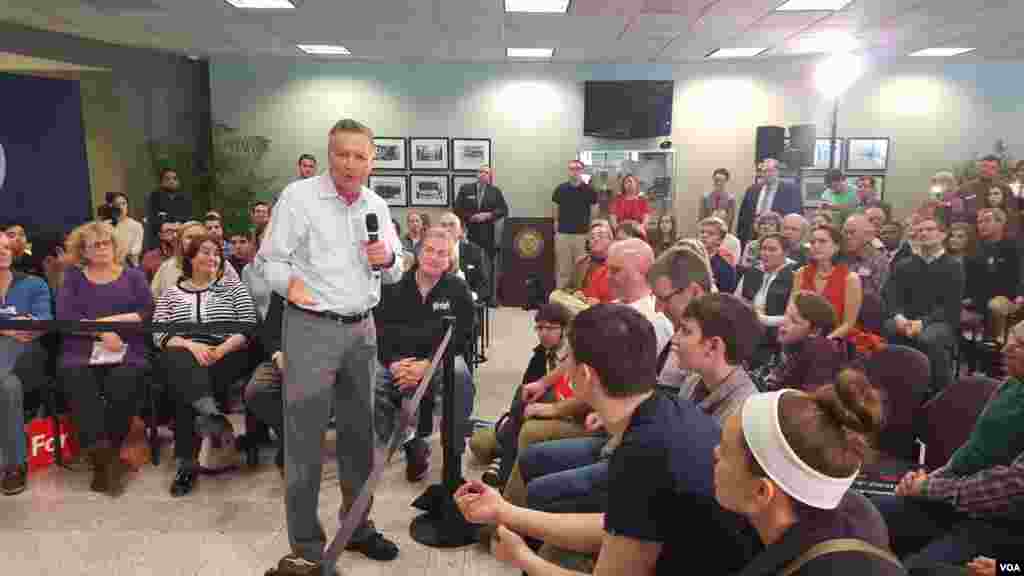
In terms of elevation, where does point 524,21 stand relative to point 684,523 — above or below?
above

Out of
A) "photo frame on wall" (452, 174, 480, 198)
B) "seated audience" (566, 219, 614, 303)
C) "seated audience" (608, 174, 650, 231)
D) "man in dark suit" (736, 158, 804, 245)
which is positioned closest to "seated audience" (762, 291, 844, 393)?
"seated audience" (566, 219, 614, 303)

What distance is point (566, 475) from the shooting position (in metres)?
2.29

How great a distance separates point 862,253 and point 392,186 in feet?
22.8

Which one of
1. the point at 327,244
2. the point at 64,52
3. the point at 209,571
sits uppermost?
the point at 64,52

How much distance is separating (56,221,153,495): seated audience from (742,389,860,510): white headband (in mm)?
3405

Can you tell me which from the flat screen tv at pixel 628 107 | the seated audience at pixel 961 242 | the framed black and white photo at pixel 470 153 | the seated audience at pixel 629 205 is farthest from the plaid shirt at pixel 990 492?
the framed black and white photo at pixel 470 153

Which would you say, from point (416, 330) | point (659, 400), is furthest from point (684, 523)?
point (416, 330)

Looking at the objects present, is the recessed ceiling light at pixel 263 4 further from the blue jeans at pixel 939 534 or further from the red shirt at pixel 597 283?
the blue jeans at pixel 939 534

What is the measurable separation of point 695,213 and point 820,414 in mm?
9514

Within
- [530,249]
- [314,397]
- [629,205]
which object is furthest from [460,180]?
[314,397]

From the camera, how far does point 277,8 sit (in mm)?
6598

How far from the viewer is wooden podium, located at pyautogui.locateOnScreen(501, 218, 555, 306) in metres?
9.52

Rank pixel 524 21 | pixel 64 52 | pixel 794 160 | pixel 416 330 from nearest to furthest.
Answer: pixel 416 330
pixel 524 21
pixel 64 52
pixel 794 160

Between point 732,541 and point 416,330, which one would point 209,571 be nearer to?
point 416,330
